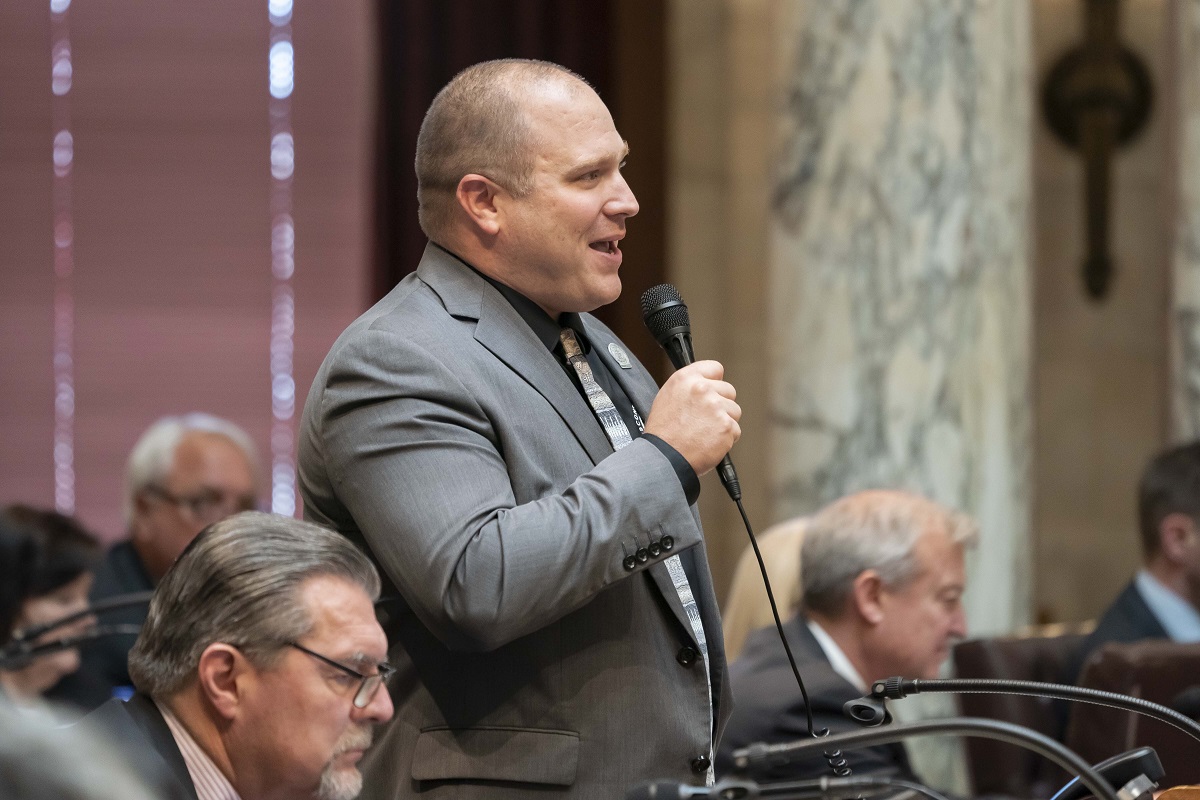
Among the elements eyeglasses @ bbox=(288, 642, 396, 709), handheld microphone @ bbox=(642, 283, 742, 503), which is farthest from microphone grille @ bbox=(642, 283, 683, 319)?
eyeglasses @ bbox=(288, 642, 396, 709)

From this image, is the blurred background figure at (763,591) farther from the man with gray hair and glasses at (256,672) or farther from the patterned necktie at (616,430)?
the man with gray hair and glasses at (256,672)

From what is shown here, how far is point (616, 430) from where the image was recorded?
6.68ft

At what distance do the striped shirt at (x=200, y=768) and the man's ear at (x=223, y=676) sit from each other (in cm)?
5

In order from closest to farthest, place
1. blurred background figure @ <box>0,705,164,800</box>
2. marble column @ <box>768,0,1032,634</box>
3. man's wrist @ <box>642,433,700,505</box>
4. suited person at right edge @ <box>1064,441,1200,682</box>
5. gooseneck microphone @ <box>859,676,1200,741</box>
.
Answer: blurred background figure @ <box>0,705,164,800</box>
gooseneck microphone @ <box>859,676,1200,741</box>
man's wrist @ <box>642,433,700,505</box>
suited person at right edge @ <box>1064,441,1200,682</box>
marble column @ <box>768,0,1032,634</box>

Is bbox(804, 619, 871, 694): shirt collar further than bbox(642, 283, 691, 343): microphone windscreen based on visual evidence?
Yes

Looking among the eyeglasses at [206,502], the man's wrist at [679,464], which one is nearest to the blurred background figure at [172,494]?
the eyeglasses at [206,502]

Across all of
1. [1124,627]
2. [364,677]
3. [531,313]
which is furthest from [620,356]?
[1124,627]

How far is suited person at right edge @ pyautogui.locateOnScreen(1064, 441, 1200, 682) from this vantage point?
3867 millimetres

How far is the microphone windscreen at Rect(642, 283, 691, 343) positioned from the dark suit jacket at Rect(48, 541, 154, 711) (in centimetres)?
191

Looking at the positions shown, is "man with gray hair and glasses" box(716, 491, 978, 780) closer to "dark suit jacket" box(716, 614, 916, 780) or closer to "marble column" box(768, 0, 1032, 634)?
"dark suit jacket" box(716, 614, 916, 780)

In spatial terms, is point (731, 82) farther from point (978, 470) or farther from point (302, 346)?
point (978, 470)

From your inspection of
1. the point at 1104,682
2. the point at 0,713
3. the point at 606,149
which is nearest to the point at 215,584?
the point at 606,149

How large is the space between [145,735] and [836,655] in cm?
159

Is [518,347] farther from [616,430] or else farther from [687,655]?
[687,655]
